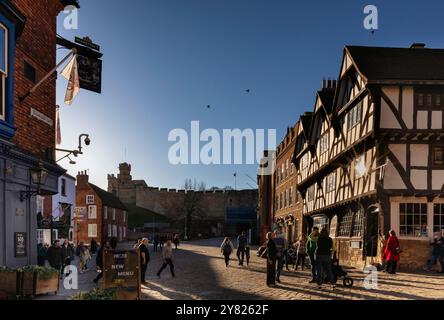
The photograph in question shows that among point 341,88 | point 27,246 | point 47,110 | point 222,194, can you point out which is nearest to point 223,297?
point 27,246

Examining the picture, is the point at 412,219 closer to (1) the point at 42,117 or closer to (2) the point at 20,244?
(1) the point at 42,117

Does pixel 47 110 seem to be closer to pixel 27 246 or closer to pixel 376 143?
pixel 27 246

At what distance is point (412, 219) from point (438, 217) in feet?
3.49

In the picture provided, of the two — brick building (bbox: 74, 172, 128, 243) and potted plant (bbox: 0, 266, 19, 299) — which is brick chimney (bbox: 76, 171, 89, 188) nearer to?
brick building (bbox: 74, 172, 128, 243)

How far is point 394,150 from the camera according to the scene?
1972 centimetres

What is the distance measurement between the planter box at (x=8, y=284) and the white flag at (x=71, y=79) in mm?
5410

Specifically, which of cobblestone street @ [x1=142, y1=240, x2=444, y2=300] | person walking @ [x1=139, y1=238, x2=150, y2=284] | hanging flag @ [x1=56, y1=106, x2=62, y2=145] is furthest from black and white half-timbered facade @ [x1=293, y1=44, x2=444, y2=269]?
hanging flag @ [x1=56, y1=106, x2=62, y2=145]

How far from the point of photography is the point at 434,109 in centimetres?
1967

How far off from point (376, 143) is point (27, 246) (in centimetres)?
1372

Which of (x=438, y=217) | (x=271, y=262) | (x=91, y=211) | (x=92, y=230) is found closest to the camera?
(x=271, y=262)

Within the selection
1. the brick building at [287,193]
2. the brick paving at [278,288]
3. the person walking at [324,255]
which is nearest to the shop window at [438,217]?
the brick paving at [278,288]

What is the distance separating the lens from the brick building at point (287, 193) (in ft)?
121

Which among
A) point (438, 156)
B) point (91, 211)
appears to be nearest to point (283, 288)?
point (438, 156)

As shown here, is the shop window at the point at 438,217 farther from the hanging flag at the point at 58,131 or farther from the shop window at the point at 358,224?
the hanging flag at the point at 58,131
